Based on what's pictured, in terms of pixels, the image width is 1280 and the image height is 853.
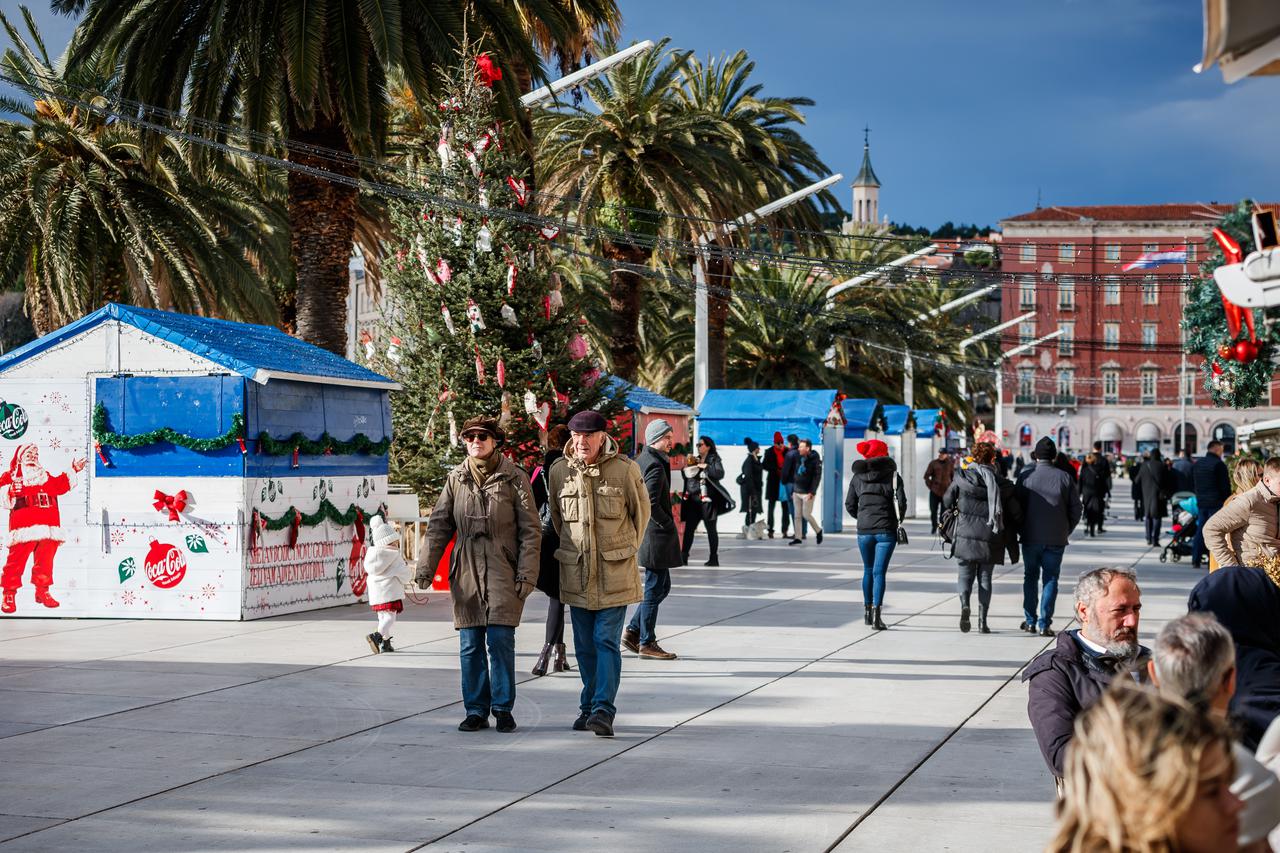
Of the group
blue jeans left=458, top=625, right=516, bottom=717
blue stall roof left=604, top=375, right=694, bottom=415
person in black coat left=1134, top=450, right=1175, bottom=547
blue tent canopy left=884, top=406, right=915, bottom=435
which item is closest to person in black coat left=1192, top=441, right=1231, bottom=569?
person in black coat left=1134, top=450, right=1175, bottom=547

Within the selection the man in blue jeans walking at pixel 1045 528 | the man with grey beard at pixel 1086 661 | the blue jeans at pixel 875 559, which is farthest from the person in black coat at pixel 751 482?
the man with grey beard at pixel 1086 661

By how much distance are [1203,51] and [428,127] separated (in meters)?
14.5

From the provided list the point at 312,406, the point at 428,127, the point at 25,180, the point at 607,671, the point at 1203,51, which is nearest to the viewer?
the point at 1203,51

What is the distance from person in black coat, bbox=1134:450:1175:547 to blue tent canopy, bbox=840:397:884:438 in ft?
20.8

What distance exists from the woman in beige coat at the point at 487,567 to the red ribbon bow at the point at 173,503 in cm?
531

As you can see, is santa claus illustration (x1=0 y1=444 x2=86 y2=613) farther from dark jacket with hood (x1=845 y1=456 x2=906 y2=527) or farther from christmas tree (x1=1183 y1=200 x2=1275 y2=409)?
christmas tree (x1=1183 y1=200 x2=1275 y2=409)

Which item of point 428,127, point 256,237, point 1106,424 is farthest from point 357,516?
point 1106,424

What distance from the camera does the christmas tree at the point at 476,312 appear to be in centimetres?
1634

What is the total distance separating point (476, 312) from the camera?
1608cm

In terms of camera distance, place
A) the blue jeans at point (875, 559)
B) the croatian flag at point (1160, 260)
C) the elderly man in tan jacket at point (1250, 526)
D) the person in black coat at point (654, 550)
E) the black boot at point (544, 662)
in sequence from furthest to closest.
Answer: the croatian flag at point (1160, 260)
the blue jeans at point (875, 559)
the person in black coat at point (654, 550)
the black boot at point (544, 662)
the elderly man in tan jacket at point (1250, 526)

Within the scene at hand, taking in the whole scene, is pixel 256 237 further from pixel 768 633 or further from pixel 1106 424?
pixel 1106 424

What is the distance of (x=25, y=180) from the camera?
2181cm

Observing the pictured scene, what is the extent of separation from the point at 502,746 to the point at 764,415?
1994cm

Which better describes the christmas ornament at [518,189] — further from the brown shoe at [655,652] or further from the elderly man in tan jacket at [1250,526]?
the elderly man in tan jacket at [1250,526]
